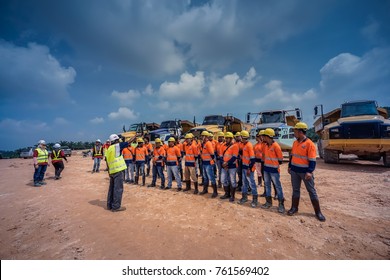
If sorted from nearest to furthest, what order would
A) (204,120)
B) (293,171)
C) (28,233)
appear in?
(28,233), (293,171), (204,120)

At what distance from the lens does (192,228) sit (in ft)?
12.3

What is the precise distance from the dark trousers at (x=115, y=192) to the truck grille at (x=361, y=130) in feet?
32.6

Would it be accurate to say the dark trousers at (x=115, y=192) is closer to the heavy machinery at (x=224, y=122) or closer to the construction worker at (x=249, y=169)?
the construction worker at (x=249, y=169)

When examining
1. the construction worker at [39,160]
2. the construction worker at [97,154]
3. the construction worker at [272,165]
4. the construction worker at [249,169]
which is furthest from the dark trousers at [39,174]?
the construction worker at [272,165]

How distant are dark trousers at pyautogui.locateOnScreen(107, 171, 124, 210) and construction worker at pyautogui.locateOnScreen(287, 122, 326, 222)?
13.8 ft


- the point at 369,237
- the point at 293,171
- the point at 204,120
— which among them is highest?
the point at 204,120

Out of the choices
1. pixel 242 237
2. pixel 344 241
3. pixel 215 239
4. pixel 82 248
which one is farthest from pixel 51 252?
pixel 344 241

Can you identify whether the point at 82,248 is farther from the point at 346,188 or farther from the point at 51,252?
the point at 346,188

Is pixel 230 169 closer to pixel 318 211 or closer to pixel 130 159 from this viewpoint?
pixel 318 211

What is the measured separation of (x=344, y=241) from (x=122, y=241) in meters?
3.83

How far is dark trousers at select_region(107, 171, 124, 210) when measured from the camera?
4.92m

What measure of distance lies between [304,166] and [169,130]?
12.4 meters

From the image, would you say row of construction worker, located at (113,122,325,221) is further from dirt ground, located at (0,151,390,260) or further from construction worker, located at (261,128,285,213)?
dirt ground, located at (0,151,390,260)

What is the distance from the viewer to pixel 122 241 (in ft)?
10.8
